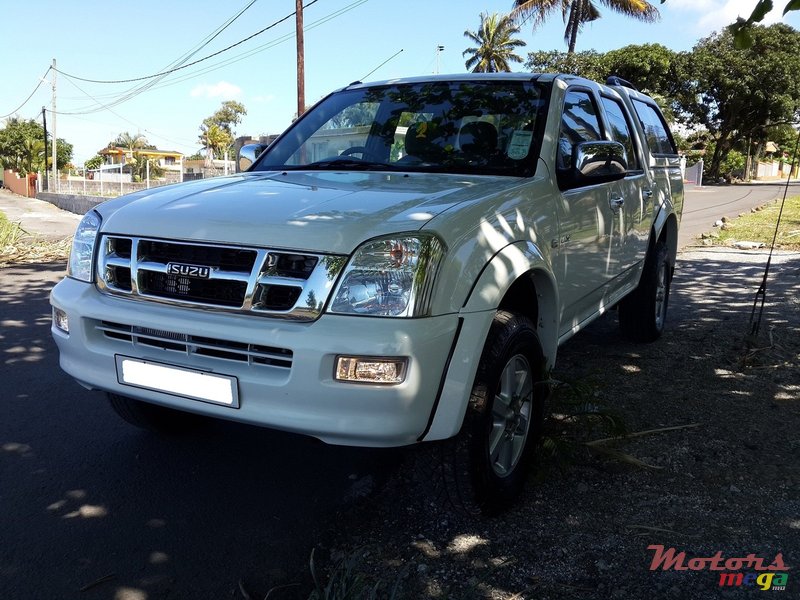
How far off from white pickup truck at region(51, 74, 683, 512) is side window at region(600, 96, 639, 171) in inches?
33.0

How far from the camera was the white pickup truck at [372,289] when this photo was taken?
7.72 ft

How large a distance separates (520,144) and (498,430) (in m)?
1.46

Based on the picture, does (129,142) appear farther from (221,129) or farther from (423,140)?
(423,140)

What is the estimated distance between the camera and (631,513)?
2.98 metres

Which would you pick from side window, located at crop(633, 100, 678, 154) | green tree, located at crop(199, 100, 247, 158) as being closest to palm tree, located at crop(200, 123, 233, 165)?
green tree, located at crop(199, 100, 247, 158)

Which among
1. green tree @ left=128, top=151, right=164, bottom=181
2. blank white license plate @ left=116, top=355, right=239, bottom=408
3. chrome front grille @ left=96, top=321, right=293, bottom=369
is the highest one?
green tree @ left=128, top=151, right=164, bottom=181

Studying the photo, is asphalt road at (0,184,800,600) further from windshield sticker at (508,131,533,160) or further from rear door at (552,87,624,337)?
windshield sticker at (508,131,533,160)

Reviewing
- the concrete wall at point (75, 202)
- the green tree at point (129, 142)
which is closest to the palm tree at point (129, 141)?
the green tree at point (129, 142)

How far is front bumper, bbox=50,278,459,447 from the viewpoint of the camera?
231 centimetres

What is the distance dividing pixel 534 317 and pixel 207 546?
170 cm

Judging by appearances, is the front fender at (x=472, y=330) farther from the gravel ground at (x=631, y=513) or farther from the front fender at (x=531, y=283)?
the gravel ground at (x=631, y=513)

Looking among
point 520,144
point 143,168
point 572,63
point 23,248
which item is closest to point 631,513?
point 520,144

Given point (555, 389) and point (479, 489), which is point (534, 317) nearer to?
point (555, 389)

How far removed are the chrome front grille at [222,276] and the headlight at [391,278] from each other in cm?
7
